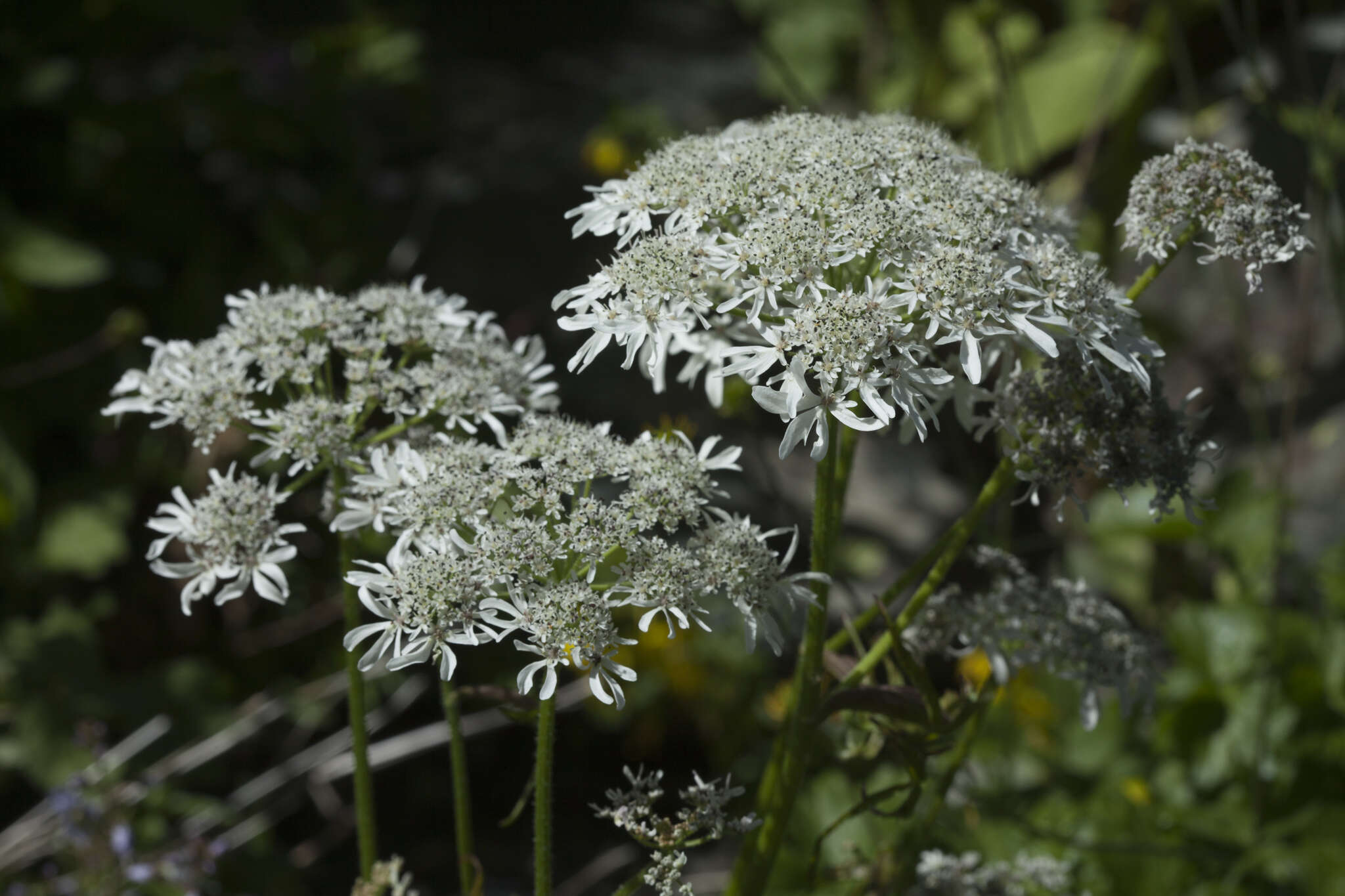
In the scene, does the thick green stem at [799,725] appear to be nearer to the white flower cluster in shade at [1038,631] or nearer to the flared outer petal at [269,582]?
the white flower cluster in shade at [1038,631]

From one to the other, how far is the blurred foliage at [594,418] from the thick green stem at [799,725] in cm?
13

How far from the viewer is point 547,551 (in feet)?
3.96

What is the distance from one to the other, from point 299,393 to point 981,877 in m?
1.35

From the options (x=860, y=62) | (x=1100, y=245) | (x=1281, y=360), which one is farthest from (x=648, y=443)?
(x=860, y=62)

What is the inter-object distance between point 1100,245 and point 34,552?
4.04 m

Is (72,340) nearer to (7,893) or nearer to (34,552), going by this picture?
(34,552)

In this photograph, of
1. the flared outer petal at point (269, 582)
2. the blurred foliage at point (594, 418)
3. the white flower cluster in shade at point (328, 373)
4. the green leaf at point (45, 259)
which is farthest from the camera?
the green leaf at point (45, 259)

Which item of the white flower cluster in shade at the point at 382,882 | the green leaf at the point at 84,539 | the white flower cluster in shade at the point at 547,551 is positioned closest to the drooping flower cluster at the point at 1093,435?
the white flower cluster in shade at the point at 547,551

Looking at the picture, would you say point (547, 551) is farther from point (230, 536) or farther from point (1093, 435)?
point (1093, 435)

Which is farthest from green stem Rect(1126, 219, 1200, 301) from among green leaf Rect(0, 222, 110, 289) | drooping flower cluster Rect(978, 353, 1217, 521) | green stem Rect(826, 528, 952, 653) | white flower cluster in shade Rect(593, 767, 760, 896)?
green leaf Rect(0, 222, 110, 289)

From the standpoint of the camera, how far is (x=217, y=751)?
2619 millimetres

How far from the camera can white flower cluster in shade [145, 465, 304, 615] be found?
4.39 ft

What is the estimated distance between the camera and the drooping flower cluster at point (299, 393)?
1354 millimetres

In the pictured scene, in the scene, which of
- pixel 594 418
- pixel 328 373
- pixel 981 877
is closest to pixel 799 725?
pixel 981 877
